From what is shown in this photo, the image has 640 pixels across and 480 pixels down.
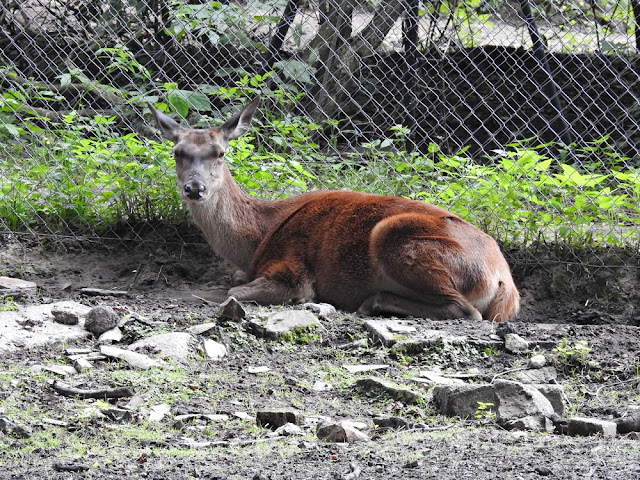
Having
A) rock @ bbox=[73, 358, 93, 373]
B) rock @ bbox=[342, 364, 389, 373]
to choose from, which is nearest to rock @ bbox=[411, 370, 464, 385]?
rock @ bbox=[342, 364, 389, 373]

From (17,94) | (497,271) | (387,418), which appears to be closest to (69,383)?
(387,418)

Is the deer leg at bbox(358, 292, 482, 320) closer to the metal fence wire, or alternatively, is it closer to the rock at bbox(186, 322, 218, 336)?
the metal fence wire

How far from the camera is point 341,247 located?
6902mm

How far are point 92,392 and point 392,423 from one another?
4.59ft

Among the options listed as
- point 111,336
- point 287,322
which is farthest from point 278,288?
point 111,336

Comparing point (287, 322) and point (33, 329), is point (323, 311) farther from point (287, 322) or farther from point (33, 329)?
point (33, 329)

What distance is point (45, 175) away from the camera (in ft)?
25.2

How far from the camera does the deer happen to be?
21.1 ft

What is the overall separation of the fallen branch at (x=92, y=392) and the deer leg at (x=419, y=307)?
102 inches

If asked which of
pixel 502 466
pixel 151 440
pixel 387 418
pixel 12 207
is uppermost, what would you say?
pixel 502 466

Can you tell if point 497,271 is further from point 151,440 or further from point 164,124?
point 151,440

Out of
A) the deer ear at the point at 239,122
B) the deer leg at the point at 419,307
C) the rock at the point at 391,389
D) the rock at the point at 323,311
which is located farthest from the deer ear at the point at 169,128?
the rock at the point at 391,389

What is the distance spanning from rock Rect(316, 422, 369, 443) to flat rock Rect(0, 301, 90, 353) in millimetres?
1985

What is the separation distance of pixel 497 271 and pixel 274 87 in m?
3.47
